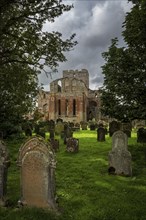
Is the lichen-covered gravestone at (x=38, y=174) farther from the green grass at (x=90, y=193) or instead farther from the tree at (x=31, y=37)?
the tree at (x=31, y=37)

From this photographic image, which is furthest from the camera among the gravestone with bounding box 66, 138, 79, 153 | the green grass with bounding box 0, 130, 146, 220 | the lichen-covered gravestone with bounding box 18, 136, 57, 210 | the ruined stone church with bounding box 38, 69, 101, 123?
the ruined stone church with bounding box 38, 69, 101, 123

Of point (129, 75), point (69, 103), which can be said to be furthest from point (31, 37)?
point (69, 103)

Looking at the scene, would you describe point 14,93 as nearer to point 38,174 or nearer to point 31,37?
point 31,37

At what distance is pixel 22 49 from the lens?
53.9 feet

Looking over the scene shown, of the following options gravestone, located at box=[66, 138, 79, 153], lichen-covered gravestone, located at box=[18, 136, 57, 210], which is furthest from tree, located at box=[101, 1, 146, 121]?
lichen-covered gravestone, located at box=[18, 136, 57, 210]

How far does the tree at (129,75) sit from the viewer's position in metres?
12.8

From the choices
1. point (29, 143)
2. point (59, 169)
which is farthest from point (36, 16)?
point (29, 143)

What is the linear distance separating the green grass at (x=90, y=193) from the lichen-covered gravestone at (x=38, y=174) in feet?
0.80

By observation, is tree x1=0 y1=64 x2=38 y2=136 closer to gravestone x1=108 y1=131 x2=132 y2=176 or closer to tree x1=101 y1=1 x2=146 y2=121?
tree x1=101 y1=1 x2=146 y2=121

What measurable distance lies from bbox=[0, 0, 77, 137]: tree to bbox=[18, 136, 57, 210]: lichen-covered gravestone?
26.5 ft

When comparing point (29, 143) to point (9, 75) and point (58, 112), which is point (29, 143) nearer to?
point (9, 75)

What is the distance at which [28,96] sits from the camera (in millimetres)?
17578

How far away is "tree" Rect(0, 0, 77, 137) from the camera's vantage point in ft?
50.1

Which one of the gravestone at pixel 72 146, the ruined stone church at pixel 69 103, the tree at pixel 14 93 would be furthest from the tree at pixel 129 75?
the ruined stone church at pixel 69 103
